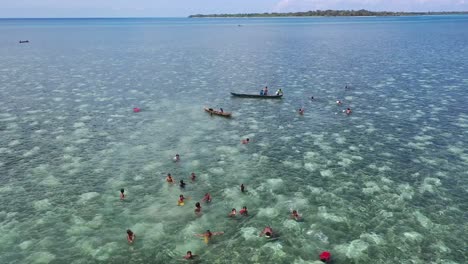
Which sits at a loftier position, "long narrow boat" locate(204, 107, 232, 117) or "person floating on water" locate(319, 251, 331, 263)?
"person floating on water" locate(319, 251, 331, 263)

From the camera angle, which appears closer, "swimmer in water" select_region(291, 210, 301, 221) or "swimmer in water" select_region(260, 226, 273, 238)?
"swimmer in water" select_region(260, 226, 273, 238)

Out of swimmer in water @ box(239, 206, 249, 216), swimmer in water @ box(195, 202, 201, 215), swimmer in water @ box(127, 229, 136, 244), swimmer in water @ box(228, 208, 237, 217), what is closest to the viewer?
swimmer in water @ box(127, 229, 136, 244)

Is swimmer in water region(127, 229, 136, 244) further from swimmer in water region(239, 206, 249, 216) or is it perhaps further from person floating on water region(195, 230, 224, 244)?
swimmer in water region(239, 206, 249, 216)

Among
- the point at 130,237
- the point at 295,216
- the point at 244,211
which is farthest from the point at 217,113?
the point at 130,237

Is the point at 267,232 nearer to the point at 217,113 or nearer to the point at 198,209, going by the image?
the point at 198,209

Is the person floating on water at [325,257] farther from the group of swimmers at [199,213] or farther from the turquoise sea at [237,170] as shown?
the turquoise sea at [237,170]

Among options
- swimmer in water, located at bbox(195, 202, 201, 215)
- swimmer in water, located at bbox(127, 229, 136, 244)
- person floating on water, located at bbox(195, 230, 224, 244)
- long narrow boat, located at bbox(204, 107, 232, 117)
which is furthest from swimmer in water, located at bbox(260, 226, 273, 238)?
long narrow boat, located at bbox(204, 107, 232, 117)

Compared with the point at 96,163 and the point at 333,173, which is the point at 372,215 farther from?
the point at 96,163

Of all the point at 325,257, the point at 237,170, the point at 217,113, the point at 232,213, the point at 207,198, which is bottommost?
the point at 237,170

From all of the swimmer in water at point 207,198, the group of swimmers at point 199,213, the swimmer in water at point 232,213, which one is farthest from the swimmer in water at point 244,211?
the swimmer in water at point 207,198
